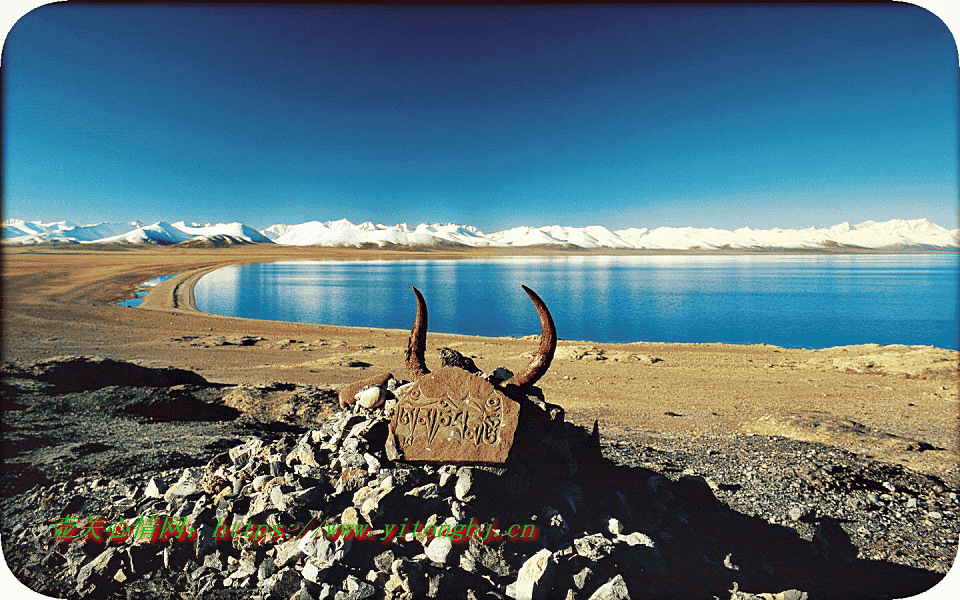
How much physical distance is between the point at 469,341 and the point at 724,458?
503 inches

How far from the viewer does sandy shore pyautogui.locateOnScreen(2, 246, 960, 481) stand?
8.48 metres

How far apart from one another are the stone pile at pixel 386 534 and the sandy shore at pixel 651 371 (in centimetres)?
468

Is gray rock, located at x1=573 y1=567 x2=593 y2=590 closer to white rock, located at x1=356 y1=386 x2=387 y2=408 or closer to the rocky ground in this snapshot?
the rocky ground

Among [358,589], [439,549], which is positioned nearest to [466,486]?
[439,549]

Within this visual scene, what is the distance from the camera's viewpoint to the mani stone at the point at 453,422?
3615mm

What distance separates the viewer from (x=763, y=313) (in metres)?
34.0

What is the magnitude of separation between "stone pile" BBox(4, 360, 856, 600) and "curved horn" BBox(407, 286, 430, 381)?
1.08ft

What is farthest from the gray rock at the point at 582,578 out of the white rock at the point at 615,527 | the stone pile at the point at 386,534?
the white rock at the point at 615,527

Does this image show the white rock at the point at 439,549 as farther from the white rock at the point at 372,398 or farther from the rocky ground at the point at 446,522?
the white rock at the point at 372,398

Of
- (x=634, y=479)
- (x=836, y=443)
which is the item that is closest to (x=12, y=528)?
(x=634, y=479)

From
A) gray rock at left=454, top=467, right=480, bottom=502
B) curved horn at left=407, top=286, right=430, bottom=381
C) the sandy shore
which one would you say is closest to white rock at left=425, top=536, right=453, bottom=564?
gray rock at left=454, top=467, right=480, bottom=502

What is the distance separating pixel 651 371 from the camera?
13.7 m

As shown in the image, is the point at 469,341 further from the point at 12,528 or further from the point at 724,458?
the point at 12,528

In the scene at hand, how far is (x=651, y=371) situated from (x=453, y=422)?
37.7 ft
